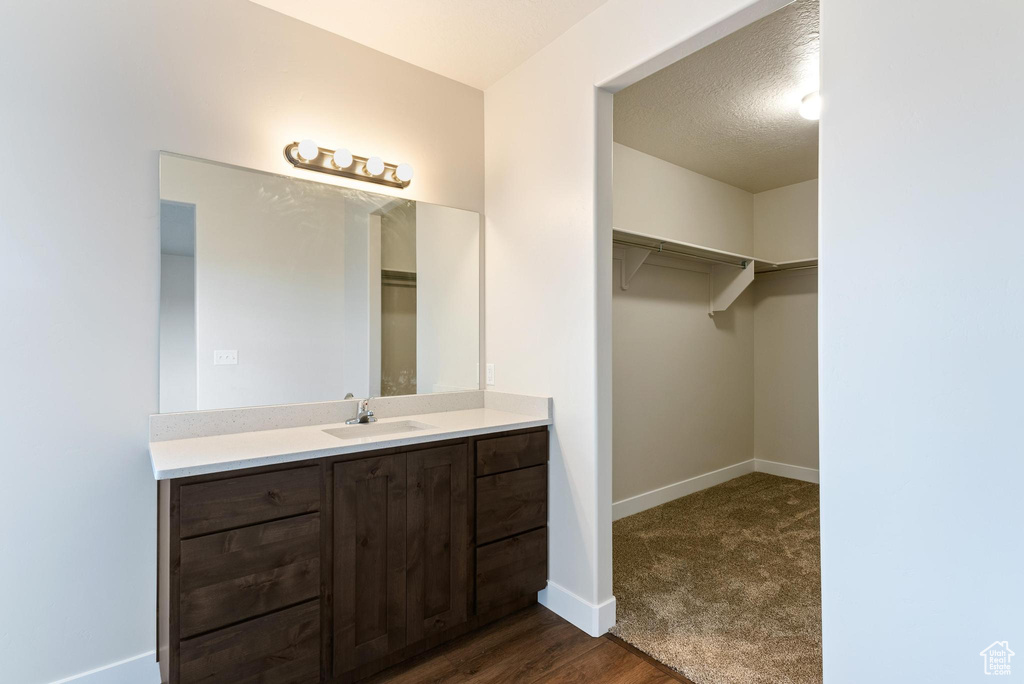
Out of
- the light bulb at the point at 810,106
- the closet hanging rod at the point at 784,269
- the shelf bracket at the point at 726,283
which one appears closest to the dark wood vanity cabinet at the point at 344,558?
the light bulb at the point at 810,106

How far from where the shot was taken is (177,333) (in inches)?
75.0

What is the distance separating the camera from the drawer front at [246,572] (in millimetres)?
1496

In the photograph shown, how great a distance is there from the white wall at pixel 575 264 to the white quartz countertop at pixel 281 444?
0.27 metres

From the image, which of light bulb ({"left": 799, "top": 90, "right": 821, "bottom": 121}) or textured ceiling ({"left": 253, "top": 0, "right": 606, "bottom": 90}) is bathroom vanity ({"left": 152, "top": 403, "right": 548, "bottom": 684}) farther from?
light bulb ({"left": 799, "top": 90, "right": 821, "bottom": 121})

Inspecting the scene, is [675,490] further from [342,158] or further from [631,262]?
[342,158]

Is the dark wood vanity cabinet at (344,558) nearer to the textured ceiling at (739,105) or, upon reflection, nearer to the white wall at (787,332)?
the textured ceiling at (739,105)

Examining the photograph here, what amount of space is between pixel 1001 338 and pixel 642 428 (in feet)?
8.42

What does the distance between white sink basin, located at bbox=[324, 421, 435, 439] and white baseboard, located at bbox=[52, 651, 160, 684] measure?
3.17 ft

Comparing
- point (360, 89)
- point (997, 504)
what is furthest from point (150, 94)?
point (997, 504)

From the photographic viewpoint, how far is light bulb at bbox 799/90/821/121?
9.00ft

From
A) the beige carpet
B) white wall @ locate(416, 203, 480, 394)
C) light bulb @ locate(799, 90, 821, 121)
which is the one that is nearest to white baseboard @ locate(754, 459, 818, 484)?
the beige carpet

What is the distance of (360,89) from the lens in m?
2.38

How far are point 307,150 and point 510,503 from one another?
1714 millimetres

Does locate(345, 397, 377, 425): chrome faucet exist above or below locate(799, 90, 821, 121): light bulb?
below
